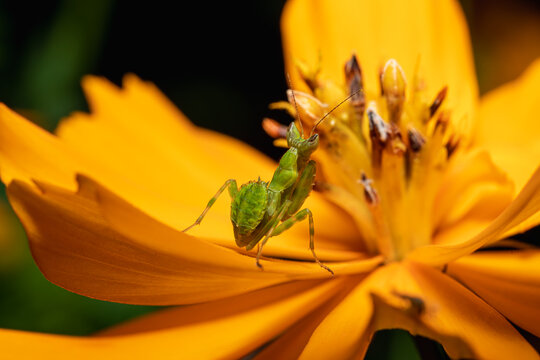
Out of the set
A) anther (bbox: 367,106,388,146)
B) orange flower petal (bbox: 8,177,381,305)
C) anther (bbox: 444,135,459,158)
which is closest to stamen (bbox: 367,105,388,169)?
anther (bbox: 367,106,388,146)

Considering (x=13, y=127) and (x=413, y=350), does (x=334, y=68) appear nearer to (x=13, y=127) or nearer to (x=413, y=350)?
(x=413, y=350)

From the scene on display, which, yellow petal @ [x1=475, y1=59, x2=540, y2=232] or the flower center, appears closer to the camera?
the flower center

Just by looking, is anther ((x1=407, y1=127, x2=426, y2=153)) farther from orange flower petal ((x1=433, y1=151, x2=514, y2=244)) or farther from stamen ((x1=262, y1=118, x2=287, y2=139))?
stamen ((x1=262, y1=118, x2=287, y2=139))

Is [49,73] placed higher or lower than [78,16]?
lower

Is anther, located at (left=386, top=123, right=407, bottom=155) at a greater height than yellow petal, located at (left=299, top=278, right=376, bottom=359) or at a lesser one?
greater

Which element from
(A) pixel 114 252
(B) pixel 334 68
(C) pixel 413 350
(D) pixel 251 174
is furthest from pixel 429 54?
(A) pixel 114 252

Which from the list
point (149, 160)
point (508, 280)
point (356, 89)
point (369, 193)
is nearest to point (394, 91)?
point (356, 89)

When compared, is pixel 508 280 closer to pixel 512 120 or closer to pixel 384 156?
pixel 384 156

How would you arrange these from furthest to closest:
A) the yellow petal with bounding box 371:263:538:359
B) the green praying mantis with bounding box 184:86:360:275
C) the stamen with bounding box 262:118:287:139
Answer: the stamen with bounding box 262:118:287:139
the green praying mantis with bounding box 184:86:360:275
the yellow petal with bounding box 371:263:538:359

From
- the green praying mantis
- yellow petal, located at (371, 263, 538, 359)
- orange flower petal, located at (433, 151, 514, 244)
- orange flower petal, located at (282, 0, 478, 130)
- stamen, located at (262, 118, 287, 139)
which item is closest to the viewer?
yellow petal, located at (371, 263, 538, 359)

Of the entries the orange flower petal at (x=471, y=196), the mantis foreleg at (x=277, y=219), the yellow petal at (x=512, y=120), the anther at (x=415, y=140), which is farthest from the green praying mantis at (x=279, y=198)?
the yellow petal at (x=512, y=120)
